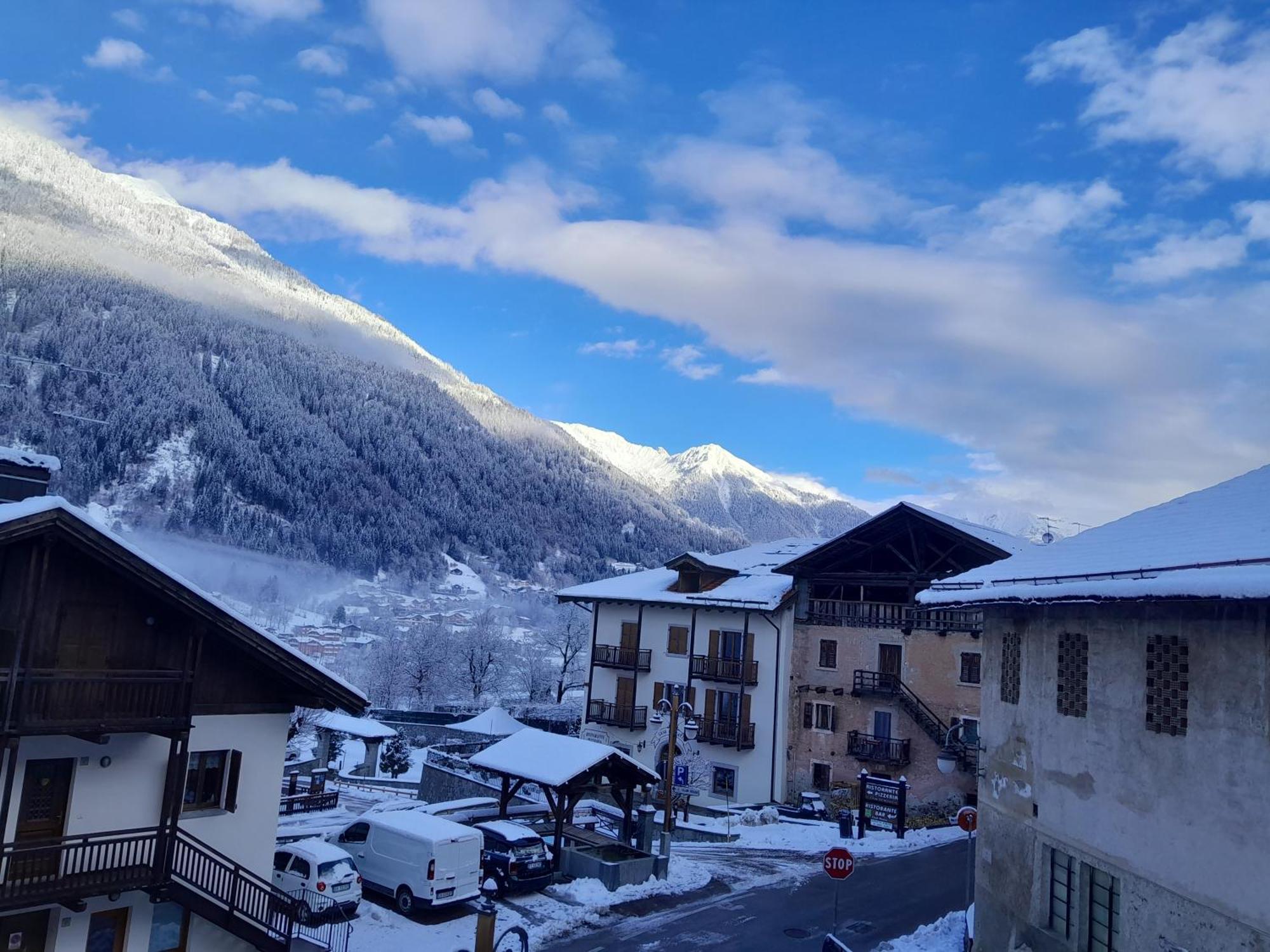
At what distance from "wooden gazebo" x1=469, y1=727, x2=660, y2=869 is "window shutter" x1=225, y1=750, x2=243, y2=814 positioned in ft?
35.5

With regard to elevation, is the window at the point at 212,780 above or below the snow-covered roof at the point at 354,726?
above

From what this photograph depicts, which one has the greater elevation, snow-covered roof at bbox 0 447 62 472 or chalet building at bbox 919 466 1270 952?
snow-covered roof at bbox 0 447 62 472

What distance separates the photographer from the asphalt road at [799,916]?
70.1 feet

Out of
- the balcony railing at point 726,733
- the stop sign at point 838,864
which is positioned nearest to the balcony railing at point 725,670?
the balcony railing at point 726,733

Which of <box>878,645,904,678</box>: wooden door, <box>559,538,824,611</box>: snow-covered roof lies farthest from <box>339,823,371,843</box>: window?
<box>878,645,904,678</box>: wooden door

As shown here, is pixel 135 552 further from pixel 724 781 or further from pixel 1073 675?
pixel 724 781

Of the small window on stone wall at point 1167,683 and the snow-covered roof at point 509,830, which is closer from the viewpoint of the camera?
the small window on stone wall at point 1167,683

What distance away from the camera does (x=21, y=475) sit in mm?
16125

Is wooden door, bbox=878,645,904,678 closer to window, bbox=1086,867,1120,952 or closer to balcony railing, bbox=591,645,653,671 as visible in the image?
balcony railing, bbox=591,645,653,671

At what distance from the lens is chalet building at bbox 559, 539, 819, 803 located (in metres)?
42.4

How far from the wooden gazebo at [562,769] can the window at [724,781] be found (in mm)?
14482

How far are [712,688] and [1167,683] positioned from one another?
31894mm

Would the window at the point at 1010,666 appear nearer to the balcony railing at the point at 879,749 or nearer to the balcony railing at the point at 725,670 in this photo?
the balcony railing at the point at 879,749

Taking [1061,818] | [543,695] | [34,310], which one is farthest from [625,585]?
[34,310]
